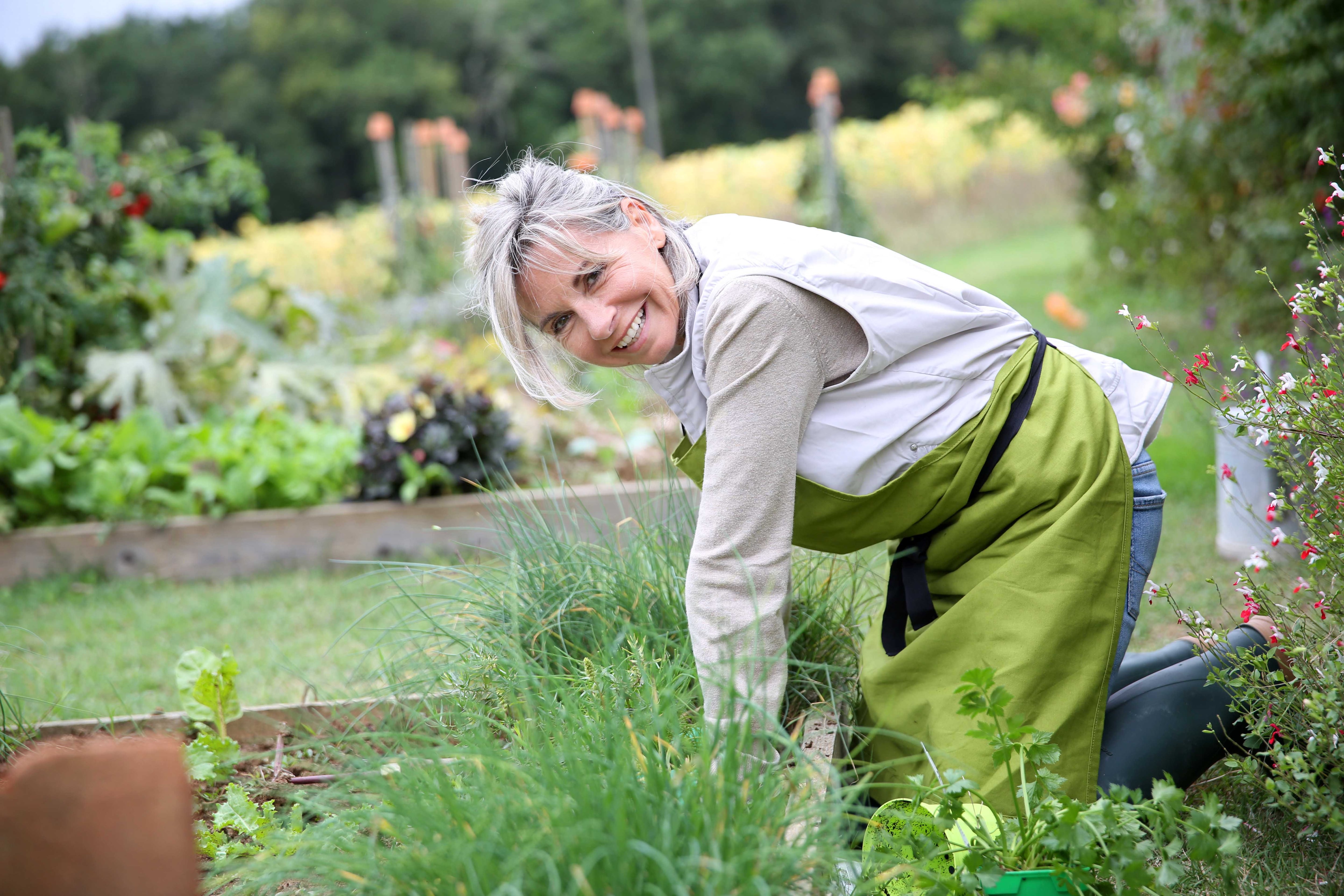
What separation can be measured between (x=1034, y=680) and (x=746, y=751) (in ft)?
1.82

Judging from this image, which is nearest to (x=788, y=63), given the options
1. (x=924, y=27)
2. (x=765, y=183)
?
(x=924, y=27)

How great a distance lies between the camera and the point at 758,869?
1.14m

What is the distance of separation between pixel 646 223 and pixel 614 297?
166 mm

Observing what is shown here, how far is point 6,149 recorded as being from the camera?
211 inches

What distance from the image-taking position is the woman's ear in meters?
1.69

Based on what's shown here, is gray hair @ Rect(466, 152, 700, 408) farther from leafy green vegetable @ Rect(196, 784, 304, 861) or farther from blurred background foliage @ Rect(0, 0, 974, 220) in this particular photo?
blurred background foliage @ Rect(0, 0, 974, 220)

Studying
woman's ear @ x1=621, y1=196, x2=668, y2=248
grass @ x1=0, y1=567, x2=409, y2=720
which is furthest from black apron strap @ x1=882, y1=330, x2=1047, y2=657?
grass @ x1=0, y1=567, x2=409, y2=720

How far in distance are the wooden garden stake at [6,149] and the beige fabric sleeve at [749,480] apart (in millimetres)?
5372

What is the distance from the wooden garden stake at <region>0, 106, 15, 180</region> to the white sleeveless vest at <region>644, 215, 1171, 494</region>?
17.0 feet

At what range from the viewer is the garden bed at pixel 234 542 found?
4.18 m

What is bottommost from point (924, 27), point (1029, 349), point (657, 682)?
point (657, 682)

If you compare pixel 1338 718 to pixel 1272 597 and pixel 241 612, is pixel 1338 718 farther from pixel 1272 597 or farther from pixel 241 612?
pixel 241 612

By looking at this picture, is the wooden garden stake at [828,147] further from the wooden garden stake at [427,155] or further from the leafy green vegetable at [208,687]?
the leafy green vegetable at [208,687]

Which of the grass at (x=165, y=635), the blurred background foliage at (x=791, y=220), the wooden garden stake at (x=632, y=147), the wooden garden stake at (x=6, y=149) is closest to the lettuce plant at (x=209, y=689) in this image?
the grass at (x=165, y=635)
